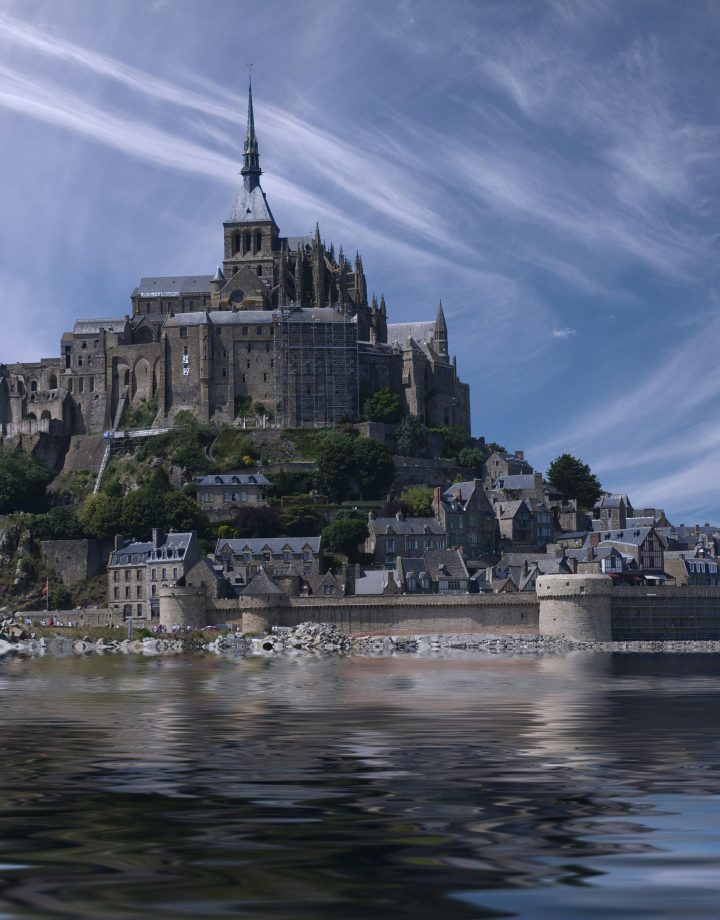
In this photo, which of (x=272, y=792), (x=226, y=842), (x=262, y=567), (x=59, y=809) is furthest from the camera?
(x=262, y=567)

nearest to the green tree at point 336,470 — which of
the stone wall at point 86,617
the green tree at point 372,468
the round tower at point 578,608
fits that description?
the green tree at point 372,468

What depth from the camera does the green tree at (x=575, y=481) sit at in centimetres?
12481

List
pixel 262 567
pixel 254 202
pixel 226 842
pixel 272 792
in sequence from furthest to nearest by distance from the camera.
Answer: pixel 254 202 → pixel 262 567 → pixel 272 792 → pixel 226 842

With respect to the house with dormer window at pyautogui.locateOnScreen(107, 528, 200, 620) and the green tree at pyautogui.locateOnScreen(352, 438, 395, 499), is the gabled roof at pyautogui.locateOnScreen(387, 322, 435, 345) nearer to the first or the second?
the green tree at pyautogui.locateOnScreen(352, 438, 395, 499)

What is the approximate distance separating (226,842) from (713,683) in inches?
1488

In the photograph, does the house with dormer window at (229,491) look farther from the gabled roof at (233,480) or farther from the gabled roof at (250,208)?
the gabled roof at (250,208)

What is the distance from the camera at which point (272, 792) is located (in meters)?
18.7

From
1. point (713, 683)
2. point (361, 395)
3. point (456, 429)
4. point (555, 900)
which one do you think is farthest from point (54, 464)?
point (555, 900)

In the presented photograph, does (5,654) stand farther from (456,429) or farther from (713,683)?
(456,429)

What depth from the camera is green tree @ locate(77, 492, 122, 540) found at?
103 metres

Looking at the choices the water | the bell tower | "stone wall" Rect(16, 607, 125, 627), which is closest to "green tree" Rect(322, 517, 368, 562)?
"stone wall" Rect(16, 607, 125, 627)

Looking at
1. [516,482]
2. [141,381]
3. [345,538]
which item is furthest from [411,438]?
[141,381]

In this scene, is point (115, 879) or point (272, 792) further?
point (272, 792)

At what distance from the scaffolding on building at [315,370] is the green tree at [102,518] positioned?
22401 millimetres
